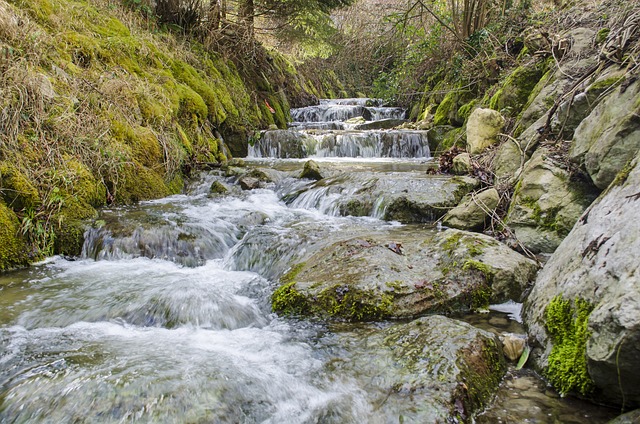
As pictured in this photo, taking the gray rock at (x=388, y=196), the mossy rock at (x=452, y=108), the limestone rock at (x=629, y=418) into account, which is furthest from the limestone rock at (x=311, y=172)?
the limestone rock at (x=629, y=418)

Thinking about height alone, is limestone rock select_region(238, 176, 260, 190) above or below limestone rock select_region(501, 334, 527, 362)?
above

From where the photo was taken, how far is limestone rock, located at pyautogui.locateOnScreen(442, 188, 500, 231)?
478 cm

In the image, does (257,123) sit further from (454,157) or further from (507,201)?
(507,201)

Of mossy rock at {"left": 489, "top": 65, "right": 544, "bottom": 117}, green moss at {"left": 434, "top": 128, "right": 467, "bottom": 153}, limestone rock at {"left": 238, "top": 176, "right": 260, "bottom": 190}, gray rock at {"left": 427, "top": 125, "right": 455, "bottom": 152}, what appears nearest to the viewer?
limestone rock at {"left": 238, "top": 176, "right": 260, "bottom": 190}

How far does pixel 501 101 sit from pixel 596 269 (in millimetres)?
6562

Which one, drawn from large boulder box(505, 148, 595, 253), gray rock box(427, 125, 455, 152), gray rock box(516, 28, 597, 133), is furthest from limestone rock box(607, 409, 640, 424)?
gray rock box(427, 125, 455, 152)

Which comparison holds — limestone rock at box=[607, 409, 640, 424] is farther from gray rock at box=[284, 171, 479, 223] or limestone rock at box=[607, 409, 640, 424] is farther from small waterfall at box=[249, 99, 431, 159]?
small waterfall at box=[249, 99, 431, 159]

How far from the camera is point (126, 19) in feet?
29.8

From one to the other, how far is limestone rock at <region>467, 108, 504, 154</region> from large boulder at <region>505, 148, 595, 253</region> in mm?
2722

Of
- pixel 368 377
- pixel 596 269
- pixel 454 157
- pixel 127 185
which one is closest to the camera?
pixel 596 269

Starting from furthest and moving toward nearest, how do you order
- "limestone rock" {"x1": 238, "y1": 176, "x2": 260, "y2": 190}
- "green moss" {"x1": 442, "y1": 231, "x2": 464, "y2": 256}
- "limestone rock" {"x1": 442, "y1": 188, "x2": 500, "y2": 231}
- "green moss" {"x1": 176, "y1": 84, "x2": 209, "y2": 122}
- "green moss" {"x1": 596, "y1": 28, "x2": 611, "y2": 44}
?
"green moss" {"x1": 176, "y1": 84, "x2": 209, "y2": 122} < "limestone rock" {"x1": 238, "y1": 176, "x2": 260, "y2": 190} < "green moss" {"x1": 596, "y1": 28, "x2": 611, "y2": 44} < "limestone rock" {"x1": 442, "y1": 188, "x2": 500, "y2": 231} < "green moss" {"x1": 442, "y1": 231, "x2": 464, "y2": 256}

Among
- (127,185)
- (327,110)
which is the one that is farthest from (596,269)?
(327,110)

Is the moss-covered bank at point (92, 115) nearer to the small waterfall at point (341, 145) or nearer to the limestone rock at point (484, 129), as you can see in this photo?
the small waterfall at point (341, 145)

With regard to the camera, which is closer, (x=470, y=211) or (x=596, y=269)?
(x=596, y=269)
